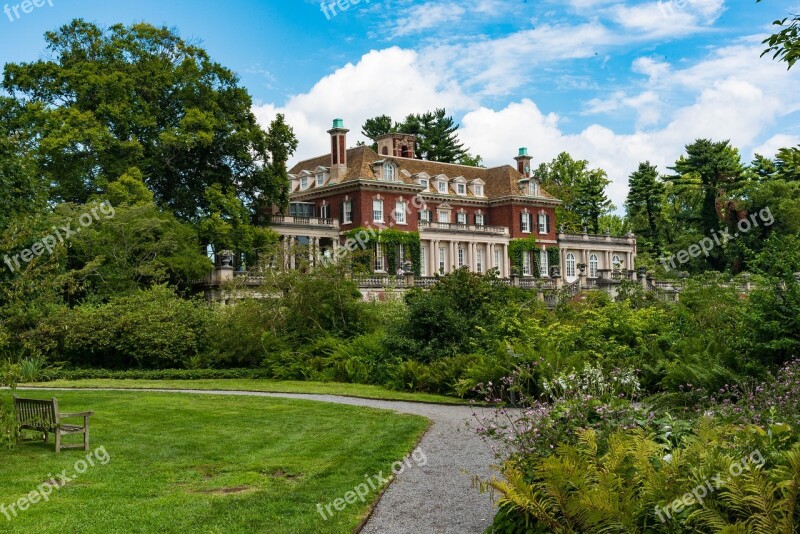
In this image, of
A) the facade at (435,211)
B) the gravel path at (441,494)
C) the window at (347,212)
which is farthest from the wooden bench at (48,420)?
the window at (347,212)

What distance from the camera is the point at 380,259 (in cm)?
5566

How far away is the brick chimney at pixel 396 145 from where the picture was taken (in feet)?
214

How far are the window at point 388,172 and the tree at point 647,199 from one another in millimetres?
23697

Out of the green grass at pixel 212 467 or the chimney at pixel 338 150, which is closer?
the green grass at pixel 212 467

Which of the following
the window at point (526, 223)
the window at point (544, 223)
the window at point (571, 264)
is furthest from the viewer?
the window at point (571, 264)

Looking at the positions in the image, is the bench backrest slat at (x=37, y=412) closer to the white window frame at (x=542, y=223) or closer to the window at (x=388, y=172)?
the window at (x=388, y=172)

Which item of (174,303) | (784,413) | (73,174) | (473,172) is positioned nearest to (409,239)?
(473,172)

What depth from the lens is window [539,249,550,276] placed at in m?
65.9

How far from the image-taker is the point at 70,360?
91.7 feet

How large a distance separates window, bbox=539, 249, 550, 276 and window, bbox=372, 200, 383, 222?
51.9ft

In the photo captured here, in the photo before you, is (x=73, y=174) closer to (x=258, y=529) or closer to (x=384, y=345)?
(x=384, y=345)

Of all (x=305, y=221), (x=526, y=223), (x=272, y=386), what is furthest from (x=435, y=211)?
(x=272, y=386)

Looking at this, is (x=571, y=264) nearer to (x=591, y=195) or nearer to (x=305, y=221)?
(x=591, y=195)

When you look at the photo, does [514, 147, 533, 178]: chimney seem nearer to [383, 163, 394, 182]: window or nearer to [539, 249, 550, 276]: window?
[539, 249, 550, 276]: window
